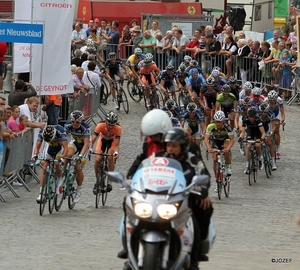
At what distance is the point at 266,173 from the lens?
2420 cm

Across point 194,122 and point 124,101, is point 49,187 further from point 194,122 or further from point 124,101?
point 124,101

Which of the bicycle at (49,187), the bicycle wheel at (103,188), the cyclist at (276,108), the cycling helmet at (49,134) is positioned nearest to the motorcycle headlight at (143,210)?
the bicycle at (49,187)

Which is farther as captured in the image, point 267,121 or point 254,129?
point 267,121

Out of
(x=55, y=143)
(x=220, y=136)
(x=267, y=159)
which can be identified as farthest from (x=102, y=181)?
(x=267, y=159)

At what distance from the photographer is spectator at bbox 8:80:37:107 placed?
22.3m

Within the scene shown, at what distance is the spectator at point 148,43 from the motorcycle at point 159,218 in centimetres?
2636

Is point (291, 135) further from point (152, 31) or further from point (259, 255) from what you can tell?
point (259, 255)

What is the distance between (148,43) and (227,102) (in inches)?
411

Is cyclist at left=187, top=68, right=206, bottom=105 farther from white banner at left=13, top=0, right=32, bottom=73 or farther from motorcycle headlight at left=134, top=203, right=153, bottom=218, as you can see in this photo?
motorcycle headlight at left=134, top=203, right=153, bottom=218

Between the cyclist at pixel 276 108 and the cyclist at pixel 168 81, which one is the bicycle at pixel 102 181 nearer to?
the cyclist at pixel 276 108

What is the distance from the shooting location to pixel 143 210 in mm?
9992

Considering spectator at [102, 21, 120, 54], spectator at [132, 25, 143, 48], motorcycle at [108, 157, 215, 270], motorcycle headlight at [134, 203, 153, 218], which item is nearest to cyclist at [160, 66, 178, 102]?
spectator at [132, 25, 143, 48]

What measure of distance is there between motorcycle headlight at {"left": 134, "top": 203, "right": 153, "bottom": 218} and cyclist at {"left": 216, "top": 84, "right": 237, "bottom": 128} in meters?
16.5

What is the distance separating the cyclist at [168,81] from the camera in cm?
3078
